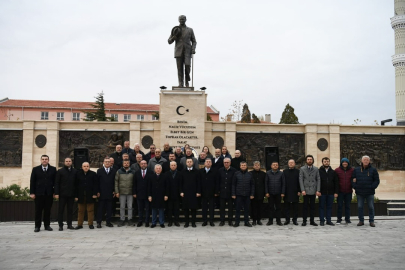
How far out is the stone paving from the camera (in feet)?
21.2

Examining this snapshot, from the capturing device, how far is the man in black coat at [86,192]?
35.4 feet

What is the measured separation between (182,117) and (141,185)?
22.3ft

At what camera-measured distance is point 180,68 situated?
17500 mm

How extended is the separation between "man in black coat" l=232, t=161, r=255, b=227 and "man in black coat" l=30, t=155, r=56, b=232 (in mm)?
5077

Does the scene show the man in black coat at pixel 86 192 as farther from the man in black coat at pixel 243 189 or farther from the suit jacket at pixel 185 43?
the suit jacket at pixel 185 43

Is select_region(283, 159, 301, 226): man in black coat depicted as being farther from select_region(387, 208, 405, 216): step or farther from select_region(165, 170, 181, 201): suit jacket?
select_region(387, 208, 405, 216): step

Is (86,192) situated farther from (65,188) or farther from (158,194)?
(158,194)

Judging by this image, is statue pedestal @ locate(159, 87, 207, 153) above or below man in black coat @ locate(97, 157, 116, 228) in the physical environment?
above

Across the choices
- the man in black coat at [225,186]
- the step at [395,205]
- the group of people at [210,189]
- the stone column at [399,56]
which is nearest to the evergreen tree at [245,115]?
the stone column at [399,56]

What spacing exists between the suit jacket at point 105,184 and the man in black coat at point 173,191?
1585 millimetres

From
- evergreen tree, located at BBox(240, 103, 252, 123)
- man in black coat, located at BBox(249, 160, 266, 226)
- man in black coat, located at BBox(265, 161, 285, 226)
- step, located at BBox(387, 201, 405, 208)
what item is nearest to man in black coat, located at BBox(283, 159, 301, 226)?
man in black coat, located at BBox(265, 161, 285, 226)

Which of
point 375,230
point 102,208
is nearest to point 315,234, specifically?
point 375,230

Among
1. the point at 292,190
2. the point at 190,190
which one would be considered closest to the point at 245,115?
the point at 292,190

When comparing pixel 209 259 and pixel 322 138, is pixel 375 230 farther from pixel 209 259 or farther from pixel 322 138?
pixel 322 138
